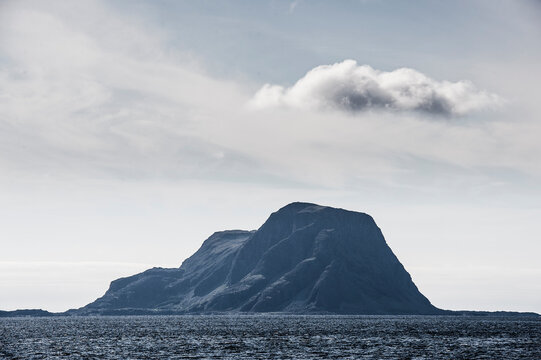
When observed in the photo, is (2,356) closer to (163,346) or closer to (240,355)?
(163,346)

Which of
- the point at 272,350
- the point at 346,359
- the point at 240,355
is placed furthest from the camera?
the point at 272,350

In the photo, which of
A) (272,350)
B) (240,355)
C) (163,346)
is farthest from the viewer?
(163,346)

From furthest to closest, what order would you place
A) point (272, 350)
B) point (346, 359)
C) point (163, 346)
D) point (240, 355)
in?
point (163, 346), point (272, 350), point (240, 355), point (346, 359)

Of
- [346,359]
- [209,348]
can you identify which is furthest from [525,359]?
[209,348]

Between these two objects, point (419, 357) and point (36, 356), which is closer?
point (419, 357)

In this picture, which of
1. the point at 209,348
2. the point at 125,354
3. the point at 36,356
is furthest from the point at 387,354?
the point at 36,356

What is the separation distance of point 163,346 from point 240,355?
30.8 m

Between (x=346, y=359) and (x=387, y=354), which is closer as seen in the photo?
(x=346, y=359)

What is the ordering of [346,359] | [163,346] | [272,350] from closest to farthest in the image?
[346,359] < [272,350] < [163,346]

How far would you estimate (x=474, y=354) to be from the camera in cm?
11525

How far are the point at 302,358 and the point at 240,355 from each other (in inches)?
484

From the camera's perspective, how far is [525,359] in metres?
108

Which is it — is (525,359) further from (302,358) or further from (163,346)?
(163,346)

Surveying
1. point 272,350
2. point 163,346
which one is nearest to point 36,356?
point 163,346
